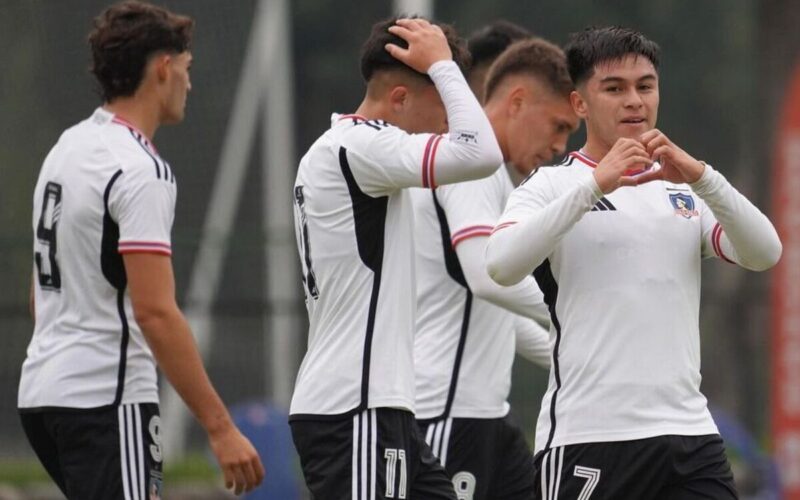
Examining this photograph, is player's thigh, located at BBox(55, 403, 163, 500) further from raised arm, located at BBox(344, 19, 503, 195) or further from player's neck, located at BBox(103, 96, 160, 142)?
raised arm, located at BBox(344, 19, 503, 195)

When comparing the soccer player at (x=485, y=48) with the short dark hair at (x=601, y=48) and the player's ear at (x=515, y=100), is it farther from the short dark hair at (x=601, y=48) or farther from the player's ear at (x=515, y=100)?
the short dark hair at (x=601, y=48)

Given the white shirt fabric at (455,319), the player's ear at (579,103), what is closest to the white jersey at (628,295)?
the player's ear at (579,103)

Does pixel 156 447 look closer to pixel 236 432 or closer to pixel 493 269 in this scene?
pixel 236 432

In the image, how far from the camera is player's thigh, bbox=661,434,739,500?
4746 mm

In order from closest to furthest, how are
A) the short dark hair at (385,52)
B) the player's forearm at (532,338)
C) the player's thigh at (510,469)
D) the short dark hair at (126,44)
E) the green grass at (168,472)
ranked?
the short dark hair at (385,52), the short dark hair at (126,44), the player's thigh at (510,469), the player's forearm at (532,338), the green grass at (168,472)

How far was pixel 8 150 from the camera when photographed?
35.8 ft

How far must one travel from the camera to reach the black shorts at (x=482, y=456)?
6.03 m

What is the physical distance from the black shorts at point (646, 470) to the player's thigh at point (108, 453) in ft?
4.61

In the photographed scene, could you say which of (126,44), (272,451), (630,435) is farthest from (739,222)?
(272,451)

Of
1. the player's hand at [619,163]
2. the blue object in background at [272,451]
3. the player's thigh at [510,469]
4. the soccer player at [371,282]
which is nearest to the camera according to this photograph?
the player's hand at [619,163]

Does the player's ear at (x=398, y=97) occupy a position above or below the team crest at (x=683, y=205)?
above

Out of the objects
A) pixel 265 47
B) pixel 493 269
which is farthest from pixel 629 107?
pixel 265 47

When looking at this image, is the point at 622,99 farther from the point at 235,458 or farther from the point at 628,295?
the point at 235,458

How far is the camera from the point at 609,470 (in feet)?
15.7
